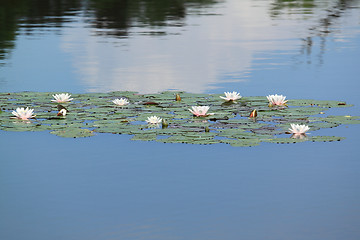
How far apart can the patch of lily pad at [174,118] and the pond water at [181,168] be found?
0.12 metres

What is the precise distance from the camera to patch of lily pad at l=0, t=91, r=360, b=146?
942 cm

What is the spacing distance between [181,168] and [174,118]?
223 centimetres

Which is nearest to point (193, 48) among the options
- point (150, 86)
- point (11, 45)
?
point (11, 45)

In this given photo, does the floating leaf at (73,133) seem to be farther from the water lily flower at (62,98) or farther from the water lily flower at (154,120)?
the water lily flower at (62,98)

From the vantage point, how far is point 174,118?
10.5 m

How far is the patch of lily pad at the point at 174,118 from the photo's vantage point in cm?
942

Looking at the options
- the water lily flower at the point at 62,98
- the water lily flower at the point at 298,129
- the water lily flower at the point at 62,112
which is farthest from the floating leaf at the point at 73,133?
the water lily flower at the point at 298,129

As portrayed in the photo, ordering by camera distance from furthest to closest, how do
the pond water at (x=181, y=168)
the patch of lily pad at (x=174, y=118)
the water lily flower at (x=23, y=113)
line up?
the water lily flower at (x=23, y=113), the patch of lily pad at (x=174, y=118), the pond water at (x=181, y=168)

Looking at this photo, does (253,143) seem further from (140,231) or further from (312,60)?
(312,60)

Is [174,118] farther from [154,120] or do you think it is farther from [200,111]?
[154,120]

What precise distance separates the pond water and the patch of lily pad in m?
0.12

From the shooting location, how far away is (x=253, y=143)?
9008 mm

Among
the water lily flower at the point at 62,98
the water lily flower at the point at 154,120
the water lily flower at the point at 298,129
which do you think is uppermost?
the water lily flower at the point at 298,129

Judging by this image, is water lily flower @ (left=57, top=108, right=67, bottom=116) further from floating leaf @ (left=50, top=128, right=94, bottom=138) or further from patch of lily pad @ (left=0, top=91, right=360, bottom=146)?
floating leaf @ (left=50, top=128, right=94, bottom=138)
